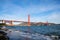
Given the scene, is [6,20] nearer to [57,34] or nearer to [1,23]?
[1,23]

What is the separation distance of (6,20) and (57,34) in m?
1.11

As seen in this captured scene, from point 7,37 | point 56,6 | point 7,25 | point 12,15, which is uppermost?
point 56,6

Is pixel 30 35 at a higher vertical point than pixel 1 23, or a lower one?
lower

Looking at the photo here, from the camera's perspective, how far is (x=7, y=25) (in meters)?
2.66

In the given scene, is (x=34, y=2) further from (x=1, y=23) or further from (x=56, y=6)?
(x=1, y=23)

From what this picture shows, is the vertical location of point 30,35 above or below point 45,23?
below

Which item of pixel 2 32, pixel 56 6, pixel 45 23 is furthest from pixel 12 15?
pixel 56 6

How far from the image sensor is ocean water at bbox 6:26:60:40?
2.65 meters

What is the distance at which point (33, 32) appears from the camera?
8.99 ft

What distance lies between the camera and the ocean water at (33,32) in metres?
2.65

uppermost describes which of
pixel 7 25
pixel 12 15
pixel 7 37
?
pixel 12 15

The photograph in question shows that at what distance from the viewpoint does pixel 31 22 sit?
8.80 ft

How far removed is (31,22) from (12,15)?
42 cm

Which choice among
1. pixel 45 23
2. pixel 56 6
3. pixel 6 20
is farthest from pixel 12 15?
pixel 56 6
